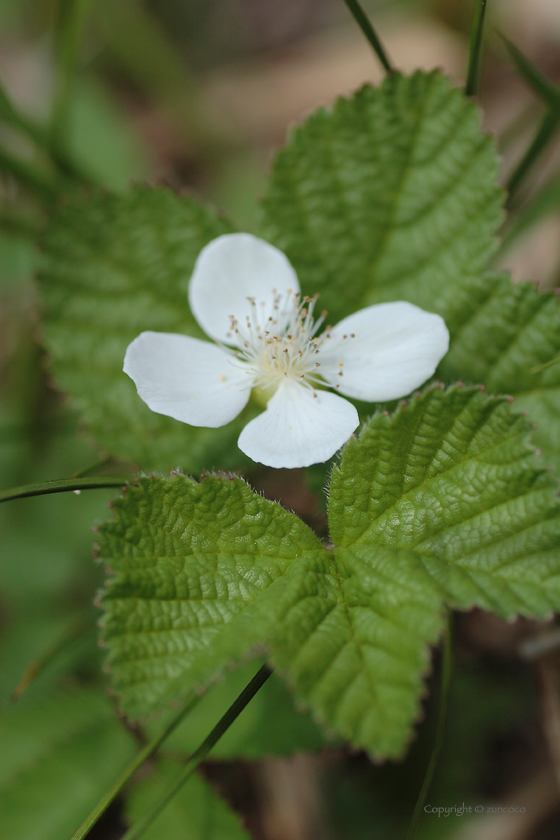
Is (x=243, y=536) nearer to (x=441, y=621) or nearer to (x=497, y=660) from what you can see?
(x=441, y=621)

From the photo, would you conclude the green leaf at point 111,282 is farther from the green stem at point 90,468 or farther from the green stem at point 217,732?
the green stem at point 217,732

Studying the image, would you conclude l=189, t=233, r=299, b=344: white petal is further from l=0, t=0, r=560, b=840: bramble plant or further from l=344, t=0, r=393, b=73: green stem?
l=344, t=0, r=393, b=73: green stem

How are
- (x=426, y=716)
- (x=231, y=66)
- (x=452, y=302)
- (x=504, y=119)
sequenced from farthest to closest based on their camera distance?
(x=231, y=66), (x=504, y=119), (x=426, y=716), (x=452, y=302)

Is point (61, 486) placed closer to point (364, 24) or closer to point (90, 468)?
point (90, 468)

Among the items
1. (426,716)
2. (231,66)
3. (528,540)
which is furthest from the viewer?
(231,66)

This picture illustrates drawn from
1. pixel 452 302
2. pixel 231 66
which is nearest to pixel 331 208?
pixel 452 302

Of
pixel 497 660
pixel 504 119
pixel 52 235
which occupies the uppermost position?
pixel 52 235

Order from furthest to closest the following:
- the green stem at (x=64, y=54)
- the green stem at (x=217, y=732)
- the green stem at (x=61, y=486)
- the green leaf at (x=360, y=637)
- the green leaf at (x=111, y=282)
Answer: the green stem at (x=64, y=54), the green leaf at (x=111, y=282), the green stem at (x=61, y=486), the green stem at (x=217, y=732), the green leaf at (x=360, y=637)

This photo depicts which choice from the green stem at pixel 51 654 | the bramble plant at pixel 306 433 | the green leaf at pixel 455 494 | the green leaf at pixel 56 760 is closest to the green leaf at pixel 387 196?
the bramble plant at pixel 306 433
